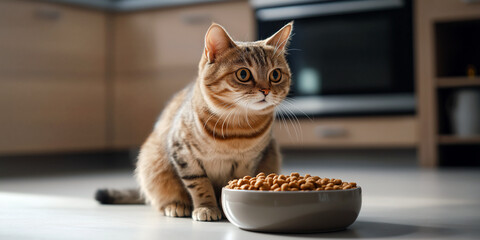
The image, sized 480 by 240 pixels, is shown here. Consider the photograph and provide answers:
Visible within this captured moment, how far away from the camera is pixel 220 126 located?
4.50 ft

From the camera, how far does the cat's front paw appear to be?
53.3 inches

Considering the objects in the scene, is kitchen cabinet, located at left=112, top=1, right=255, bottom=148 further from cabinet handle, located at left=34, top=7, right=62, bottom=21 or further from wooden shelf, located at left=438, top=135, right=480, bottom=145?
wooden shelf, located at left=438, top=135, right=480, bottom=145

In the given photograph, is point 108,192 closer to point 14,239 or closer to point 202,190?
point 202,190

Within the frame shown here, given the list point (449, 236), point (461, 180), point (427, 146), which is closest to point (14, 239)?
point (449, 236)

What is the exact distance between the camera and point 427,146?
2.92 m

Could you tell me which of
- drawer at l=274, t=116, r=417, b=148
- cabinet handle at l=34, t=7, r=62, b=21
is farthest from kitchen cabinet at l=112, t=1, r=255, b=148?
drawer at l=274, t=116, r=417, b=148

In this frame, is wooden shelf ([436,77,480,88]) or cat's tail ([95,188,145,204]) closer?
cat's tail ([95,188,145,204])

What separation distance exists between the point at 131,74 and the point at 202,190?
2287 millimetres

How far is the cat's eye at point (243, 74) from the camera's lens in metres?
1.30

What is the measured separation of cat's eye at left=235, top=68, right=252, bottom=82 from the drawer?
175 cm

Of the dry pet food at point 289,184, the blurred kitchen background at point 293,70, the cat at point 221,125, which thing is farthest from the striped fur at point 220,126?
the blurred kitchen background at point 293,70

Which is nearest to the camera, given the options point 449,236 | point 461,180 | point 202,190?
point 449,236

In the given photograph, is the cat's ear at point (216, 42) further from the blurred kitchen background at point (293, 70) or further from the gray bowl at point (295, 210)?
the blurred kitchen background at point (293, 70)

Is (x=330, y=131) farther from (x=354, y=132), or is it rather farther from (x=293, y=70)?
(x=293, y=70)
